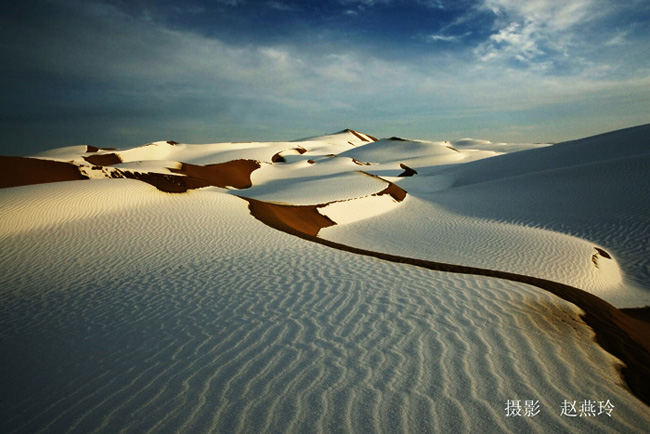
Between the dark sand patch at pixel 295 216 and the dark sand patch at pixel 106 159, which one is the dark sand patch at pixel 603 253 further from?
the dark sand patch at pixel 106 159

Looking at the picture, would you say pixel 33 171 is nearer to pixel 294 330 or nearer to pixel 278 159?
pixel 294 330

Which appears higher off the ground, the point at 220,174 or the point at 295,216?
the point at 220,174

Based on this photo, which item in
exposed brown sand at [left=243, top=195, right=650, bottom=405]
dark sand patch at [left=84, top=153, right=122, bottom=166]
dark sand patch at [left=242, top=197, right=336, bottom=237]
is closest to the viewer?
exposed brown sand at [left=243, top=195, right=650, bottom=405]

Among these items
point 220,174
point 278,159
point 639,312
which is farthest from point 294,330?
point 278,159

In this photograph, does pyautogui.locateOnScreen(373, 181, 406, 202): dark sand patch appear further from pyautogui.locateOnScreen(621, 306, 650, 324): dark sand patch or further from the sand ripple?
the sand ripple

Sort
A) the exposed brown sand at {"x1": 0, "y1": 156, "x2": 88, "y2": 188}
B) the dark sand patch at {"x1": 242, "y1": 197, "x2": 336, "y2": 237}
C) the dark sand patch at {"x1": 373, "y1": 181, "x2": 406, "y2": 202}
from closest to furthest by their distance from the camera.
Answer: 1. the dark sand patch at {"x1": 242, "y1": 197, "x2": 336, "y2": 237}
2. the exposed brown sand at {"x1": 0, "y1": 156, "x2": 88, "y2": 188}
3. the dark sand patch at {"x1": 373, "y1": 181, "x2": 406, "y2": 202}

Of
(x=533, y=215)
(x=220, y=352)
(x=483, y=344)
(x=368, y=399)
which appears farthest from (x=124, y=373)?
(x=533, y=215)

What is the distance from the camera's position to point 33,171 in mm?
19609

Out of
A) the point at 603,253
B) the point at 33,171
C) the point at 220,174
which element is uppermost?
the point at 33,171

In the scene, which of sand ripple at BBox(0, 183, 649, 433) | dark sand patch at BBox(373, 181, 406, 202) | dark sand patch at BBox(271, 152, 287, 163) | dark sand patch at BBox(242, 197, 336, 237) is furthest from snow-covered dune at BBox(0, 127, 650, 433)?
dark sand patch at BBox(271, 152, 287, 163)

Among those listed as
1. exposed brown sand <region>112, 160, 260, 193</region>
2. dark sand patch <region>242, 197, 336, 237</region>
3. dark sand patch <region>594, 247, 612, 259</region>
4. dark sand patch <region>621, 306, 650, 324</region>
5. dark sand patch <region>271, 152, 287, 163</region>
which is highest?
dark sand patch <region>271, 152, 287, 163</region>

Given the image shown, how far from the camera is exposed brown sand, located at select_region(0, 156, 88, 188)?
18.4m

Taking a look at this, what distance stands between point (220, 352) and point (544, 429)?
302 centimetres

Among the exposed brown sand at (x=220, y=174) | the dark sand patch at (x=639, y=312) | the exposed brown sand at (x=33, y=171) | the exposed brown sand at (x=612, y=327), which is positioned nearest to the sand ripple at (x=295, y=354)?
the exposed brown sand at (x=612, y=327)
